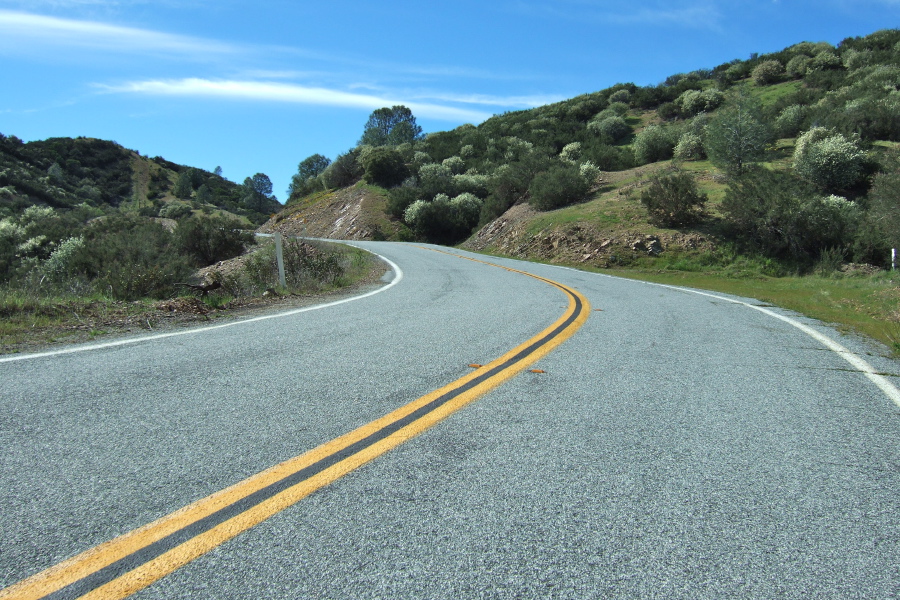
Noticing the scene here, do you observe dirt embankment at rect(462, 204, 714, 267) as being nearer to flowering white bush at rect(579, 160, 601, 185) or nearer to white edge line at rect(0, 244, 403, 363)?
flowering white bush at rect(579, 160, 601, 185)

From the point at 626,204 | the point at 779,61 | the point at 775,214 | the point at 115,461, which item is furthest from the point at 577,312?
the point at 779,61

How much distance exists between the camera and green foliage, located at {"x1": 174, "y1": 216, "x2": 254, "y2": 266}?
76.4 ft

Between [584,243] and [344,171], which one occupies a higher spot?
[344,171]

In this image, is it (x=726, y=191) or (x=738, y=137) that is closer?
(x=726, y=191)

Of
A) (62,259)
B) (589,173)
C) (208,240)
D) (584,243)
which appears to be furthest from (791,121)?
(62,259)

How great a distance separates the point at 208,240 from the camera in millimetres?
23844

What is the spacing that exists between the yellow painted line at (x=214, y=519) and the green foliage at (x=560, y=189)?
91.6 feet

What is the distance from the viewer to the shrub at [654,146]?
38.0 metres

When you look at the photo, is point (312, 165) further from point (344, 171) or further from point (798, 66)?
point (798, 66)

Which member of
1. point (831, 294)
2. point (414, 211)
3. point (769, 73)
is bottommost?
point (831, 294)

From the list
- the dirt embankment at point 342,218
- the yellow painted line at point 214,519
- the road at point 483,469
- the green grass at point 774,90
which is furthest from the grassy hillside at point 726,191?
the yellow painted line at point 214,519

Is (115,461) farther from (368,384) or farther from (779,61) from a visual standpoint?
(779,61)

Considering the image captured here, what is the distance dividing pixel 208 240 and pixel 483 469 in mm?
23834

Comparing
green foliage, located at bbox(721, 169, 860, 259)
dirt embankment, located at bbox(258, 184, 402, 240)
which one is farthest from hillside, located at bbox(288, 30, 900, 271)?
dirt embankment, located at bbox(258, 184, 402, 240)
